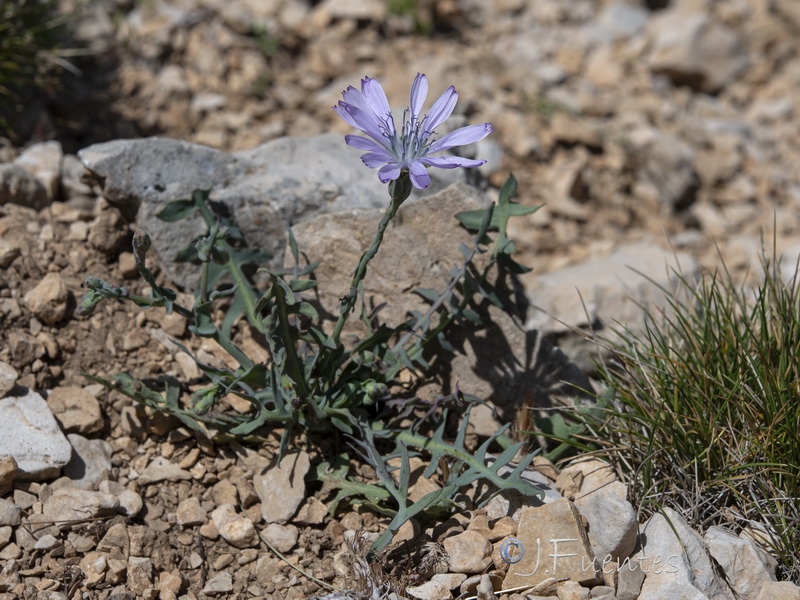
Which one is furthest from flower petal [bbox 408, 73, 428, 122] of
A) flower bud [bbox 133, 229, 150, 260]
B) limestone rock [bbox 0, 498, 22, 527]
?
limestone rock [bbox 0, 498, 22, 527]

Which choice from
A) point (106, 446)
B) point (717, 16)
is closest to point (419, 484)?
point (106, 446)

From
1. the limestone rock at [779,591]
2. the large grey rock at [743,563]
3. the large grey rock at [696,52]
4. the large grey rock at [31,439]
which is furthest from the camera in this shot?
the large grey rock at [696,52]

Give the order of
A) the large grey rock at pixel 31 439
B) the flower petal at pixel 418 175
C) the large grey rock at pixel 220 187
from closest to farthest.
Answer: the flower petal at pixel 418 175 → the large grey rock at pixel 31 439 → the large grey rock at pixel 220 187

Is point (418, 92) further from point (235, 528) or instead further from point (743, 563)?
point (743, 563)

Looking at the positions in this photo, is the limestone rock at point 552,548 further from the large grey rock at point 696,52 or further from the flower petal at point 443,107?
the large grey rock at point 696,52

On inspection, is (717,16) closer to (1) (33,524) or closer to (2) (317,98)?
(2) (317,98)

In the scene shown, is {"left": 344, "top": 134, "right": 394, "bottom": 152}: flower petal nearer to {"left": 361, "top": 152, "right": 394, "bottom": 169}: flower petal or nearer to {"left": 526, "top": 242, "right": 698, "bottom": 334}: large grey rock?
{"left": 361, "top": 152, "right": 394, "bottom": 169}: flower petal

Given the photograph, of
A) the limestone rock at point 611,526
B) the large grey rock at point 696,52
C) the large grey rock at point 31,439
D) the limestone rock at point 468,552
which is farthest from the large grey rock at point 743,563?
the large grey rock at point 696,52
